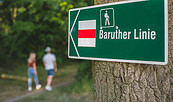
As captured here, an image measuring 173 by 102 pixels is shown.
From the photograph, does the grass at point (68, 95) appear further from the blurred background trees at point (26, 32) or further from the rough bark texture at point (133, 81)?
the rough bark texture at point (133, 81)

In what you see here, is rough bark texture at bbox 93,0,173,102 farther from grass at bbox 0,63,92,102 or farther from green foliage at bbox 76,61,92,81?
green foliage at bbox 76,61,92,81

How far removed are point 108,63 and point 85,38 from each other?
29cm

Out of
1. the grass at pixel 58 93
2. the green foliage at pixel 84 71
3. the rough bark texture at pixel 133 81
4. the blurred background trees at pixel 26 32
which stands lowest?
the grass at pixel 58 93

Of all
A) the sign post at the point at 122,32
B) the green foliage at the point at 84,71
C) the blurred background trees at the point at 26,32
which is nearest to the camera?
the sign post at the point at 122,32

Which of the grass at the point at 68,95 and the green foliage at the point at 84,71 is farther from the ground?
the green foliage at the point at 84,71

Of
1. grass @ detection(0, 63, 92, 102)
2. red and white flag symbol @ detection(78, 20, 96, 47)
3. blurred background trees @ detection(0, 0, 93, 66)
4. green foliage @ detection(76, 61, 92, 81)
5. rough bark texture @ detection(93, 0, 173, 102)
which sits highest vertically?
blurred background trees @ detection(0, 0, 93, 66)

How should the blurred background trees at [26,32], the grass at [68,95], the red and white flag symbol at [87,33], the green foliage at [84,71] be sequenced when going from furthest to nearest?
the blurred background trees at [26,32]
the green foliage at [84,71]
the grass at [68,95]
the red and white flag symbol at [87,33]

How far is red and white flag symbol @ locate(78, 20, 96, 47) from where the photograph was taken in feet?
5.44

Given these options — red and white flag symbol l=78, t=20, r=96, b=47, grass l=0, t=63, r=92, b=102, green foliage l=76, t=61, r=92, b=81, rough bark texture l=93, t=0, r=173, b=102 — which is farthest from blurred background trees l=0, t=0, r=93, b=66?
rough bark texture l=93, t=0, r=173, b=102

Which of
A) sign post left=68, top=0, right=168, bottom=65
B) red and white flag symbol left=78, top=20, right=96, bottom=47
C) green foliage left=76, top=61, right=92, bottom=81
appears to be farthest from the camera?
green foliage left=76, top=61, right=92, bottom=81

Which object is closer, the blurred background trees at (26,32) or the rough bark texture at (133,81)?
the rough bark texture at (133,81)

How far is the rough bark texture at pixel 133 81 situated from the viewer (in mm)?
1381

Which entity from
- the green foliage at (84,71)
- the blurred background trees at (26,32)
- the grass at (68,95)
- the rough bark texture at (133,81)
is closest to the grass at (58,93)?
the grass at (68,95)

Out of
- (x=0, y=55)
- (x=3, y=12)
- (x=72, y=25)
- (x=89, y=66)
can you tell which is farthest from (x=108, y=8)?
(x=0, y=55)
